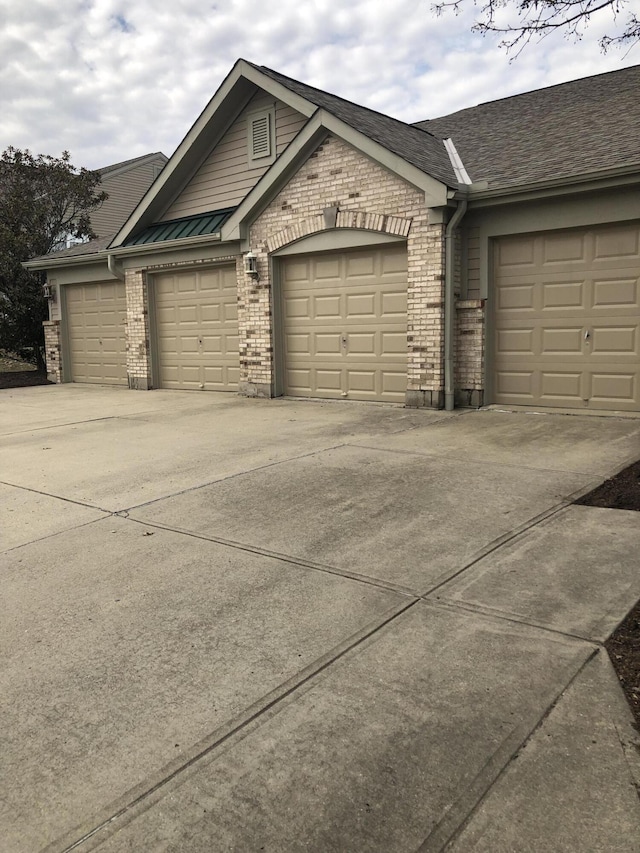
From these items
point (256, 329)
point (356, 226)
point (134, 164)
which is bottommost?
point (256, 329)

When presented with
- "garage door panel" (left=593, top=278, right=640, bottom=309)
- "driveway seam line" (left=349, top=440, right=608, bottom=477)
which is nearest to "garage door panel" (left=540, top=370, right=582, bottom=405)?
"garage door panel" (left=593, top=278, right=640, bottom=309)

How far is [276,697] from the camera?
2707mm

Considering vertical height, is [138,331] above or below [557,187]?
below

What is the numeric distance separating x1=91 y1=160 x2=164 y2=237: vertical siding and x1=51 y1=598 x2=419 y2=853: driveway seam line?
24.3 meters

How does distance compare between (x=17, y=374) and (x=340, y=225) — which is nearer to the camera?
(x=340, y=225)

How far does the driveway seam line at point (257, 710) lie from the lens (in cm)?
207

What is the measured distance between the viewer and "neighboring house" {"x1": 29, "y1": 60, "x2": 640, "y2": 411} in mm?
9109

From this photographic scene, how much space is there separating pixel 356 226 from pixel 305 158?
161 centimetres

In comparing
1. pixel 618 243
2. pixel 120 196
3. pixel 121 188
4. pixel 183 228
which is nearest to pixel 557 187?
pixel 618 243

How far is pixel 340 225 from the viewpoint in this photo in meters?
10.7

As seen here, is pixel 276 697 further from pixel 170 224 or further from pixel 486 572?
pixel 170 224

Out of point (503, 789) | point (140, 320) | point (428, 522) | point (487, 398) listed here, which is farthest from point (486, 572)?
point (140, 320)

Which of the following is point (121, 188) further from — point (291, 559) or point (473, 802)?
point (473, 802)

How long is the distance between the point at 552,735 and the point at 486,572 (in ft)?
4.95
